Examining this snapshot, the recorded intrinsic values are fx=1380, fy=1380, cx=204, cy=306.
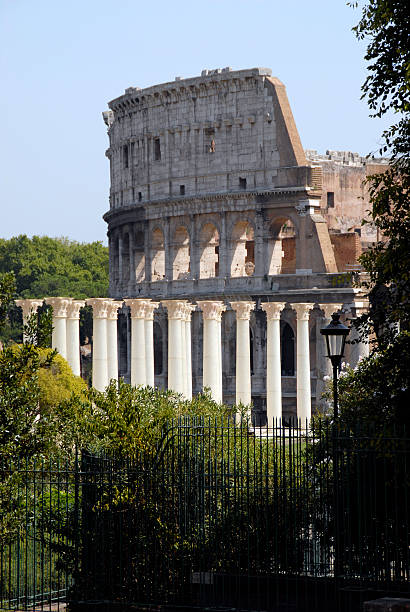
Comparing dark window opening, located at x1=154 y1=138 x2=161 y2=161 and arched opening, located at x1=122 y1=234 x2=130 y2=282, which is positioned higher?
dark window opening, located at x1=154 y1=138 x2=161 y2=161

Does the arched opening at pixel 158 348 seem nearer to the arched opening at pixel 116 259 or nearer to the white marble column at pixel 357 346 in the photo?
the arched opening at pixel 116 259

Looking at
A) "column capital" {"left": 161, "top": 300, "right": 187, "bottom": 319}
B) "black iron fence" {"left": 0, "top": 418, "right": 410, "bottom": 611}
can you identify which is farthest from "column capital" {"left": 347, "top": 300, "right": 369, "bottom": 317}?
"black iron fence" {"left": 0, "top": 418, "right": 410, "bottom": 611}

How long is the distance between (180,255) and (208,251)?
5.97 feet

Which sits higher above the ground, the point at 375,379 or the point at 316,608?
the point at 375,379

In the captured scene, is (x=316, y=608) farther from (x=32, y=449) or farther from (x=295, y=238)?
(x=295, y=238)

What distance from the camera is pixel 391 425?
18109 millimetres

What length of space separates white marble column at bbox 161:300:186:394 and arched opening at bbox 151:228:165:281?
1434 centimetres

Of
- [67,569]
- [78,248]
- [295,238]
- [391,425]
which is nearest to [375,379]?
[391,425]

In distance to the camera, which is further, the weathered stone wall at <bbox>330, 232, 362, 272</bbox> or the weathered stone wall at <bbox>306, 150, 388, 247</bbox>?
the weathered stone wall at <bbox>306, 150, 388, 247</bbox>

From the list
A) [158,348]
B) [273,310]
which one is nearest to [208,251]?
Answer: [158,348]

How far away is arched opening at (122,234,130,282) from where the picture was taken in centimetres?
7450

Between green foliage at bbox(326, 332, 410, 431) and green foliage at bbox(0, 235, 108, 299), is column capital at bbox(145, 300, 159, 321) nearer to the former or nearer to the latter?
green foliage at bbox(326, 332, 410, 431)

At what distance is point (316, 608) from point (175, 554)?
280cm

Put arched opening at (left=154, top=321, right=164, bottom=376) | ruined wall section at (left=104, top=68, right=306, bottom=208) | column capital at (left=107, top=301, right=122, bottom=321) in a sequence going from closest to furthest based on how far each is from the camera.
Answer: column capital at (left=107, top=301, right=122, bottom=321) → ruined wall section at (left=104, top=68, right=306, bottom=208) → arched opening at (left=154, top=321, right=164, bottom=376)
